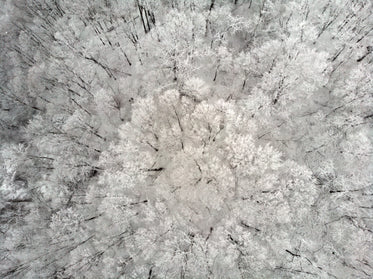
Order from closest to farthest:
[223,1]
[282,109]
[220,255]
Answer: [220,255]
[282,109]
[223,1]

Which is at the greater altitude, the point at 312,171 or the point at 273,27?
the point at 273,27

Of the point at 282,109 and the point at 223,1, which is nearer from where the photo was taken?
the point at 282,109

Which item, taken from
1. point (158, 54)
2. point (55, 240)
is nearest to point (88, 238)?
point (55, 240)

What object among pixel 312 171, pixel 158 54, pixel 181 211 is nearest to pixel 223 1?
pixel 158 54

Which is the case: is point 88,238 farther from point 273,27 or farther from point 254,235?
point 273,27

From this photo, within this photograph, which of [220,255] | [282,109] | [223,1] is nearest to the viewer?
[220,255]

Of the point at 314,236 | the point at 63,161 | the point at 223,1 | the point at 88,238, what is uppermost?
the point at 223,1

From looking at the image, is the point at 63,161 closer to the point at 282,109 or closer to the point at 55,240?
the point at 55,240
